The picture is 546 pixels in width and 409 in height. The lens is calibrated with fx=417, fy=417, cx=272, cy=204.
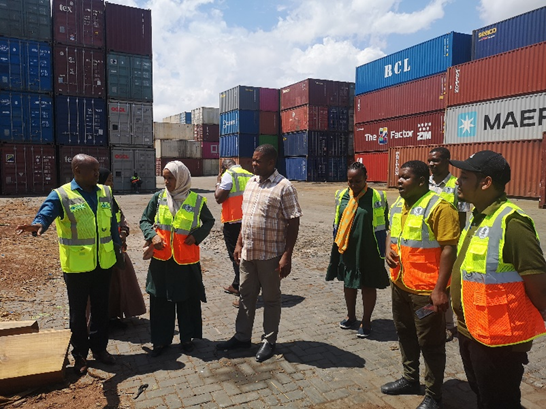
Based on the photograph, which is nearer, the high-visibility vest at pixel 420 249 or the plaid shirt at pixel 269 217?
the high-visibility vest at pixel 420 249

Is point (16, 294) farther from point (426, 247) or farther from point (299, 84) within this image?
point (299, 84)

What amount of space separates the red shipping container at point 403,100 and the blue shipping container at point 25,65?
20.7m

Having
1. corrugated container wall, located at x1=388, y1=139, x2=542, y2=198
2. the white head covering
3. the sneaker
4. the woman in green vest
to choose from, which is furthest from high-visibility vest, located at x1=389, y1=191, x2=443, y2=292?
corrugated container wall, located at x1=388, y1=139, x2=542, y2=198

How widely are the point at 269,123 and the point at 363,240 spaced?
35.8m

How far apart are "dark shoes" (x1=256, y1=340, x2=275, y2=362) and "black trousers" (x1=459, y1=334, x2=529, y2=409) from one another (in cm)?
206

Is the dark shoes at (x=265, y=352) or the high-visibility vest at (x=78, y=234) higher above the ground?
the high-visibility vest at (x=78, y=234)

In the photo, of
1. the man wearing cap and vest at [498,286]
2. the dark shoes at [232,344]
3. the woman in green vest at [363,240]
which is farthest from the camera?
the woman in green vest at [363,240]

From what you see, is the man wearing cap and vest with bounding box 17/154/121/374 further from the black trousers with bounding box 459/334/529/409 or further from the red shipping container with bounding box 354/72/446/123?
the red shipping container with bounding box 354/72/446/123

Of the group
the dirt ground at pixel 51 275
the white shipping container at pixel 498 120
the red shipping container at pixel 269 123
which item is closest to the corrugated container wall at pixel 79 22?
the dirt ground at pixel 51 275

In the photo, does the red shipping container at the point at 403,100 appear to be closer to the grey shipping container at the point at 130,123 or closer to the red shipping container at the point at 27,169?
the grey shipping container at the point at 130,123

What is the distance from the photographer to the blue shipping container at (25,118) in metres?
21.6

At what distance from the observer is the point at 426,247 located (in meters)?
2.98

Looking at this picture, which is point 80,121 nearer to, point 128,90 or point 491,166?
point 128,90

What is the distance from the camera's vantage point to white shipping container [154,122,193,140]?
5294 centimetres
